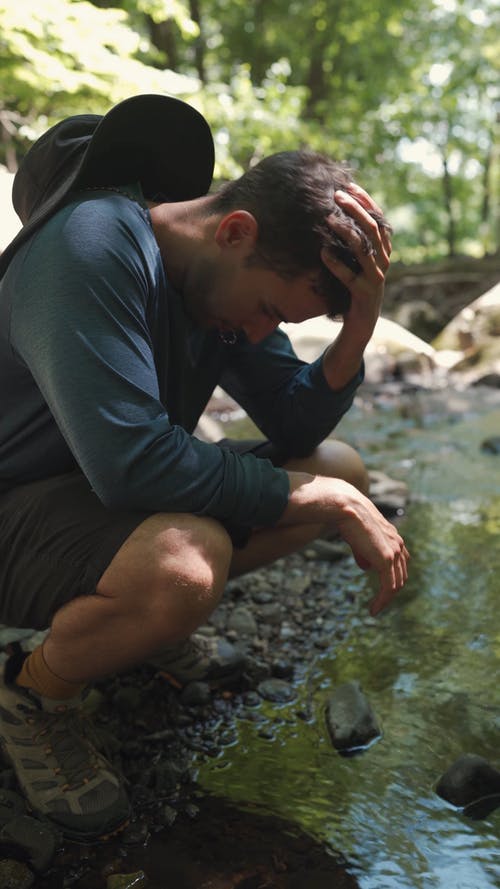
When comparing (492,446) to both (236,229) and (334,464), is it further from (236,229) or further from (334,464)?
(236,229)

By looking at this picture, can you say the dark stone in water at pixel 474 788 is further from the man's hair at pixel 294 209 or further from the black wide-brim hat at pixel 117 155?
the black wide-brim hat at pixel 117 155

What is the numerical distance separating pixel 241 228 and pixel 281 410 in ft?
2.36

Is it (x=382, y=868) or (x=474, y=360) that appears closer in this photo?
(x=382, y=868)

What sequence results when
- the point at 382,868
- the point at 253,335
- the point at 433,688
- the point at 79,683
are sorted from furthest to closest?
the point at 433,688 < the point at 253,335 < the point at 79,683 < the point at 382,868

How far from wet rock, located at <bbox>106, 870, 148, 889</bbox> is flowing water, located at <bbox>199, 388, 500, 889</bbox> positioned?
345 mm

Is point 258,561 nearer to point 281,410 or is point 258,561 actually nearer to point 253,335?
point 281,410

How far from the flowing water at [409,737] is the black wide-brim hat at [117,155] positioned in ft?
4.64

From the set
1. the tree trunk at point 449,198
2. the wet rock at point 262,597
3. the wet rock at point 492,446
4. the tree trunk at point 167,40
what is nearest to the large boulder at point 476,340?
the wet rock at point 492,446

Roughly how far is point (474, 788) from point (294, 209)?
1414 mm

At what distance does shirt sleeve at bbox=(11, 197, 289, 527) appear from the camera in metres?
1.68

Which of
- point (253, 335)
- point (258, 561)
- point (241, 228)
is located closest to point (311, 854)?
point (258, 561)

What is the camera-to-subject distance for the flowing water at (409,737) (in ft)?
5.76

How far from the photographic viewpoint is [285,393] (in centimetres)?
253

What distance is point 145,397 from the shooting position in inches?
68.7
